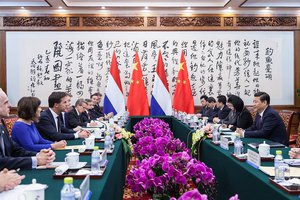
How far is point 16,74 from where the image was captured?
24.9 ft

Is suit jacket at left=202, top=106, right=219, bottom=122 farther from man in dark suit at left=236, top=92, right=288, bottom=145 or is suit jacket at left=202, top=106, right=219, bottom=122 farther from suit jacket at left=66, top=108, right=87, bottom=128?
man in dark suit at left=236, top=92, right=288, bottom=145

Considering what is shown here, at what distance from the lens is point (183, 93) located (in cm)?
754

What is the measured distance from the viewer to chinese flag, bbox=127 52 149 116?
24.5 ft

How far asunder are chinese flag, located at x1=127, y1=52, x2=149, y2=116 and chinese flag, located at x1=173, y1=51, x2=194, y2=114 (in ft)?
2.13

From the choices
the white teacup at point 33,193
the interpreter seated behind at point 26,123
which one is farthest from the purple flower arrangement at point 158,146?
the white teacup at point 33,193

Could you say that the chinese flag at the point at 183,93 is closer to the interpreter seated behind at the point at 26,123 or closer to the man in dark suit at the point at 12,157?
the interpreter seated behind at the point at 26,123

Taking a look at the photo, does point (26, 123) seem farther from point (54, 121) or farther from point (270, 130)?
point (270, 130)

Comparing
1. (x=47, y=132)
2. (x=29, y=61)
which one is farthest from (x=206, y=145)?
(x=29, y=61)

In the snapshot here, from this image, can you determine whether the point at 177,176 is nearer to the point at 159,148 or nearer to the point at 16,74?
the point at 159,148

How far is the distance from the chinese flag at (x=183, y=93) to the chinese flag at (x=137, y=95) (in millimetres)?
649

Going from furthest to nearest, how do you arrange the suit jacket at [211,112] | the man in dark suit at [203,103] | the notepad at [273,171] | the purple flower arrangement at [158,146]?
the man in dark suit at [203,103] < the suit jacket at [211,112] < the purple flower arrangement at [158,146] < the notepad at [273,171]

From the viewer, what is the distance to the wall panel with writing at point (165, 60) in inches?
301

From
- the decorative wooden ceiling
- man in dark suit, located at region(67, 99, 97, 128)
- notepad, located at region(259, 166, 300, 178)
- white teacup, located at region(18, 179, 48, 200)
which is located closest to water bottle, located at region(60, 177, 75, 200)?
white teacup, located at region(18, 179, 48, 200)

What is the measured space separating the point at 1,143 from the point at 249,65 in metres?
6.47
